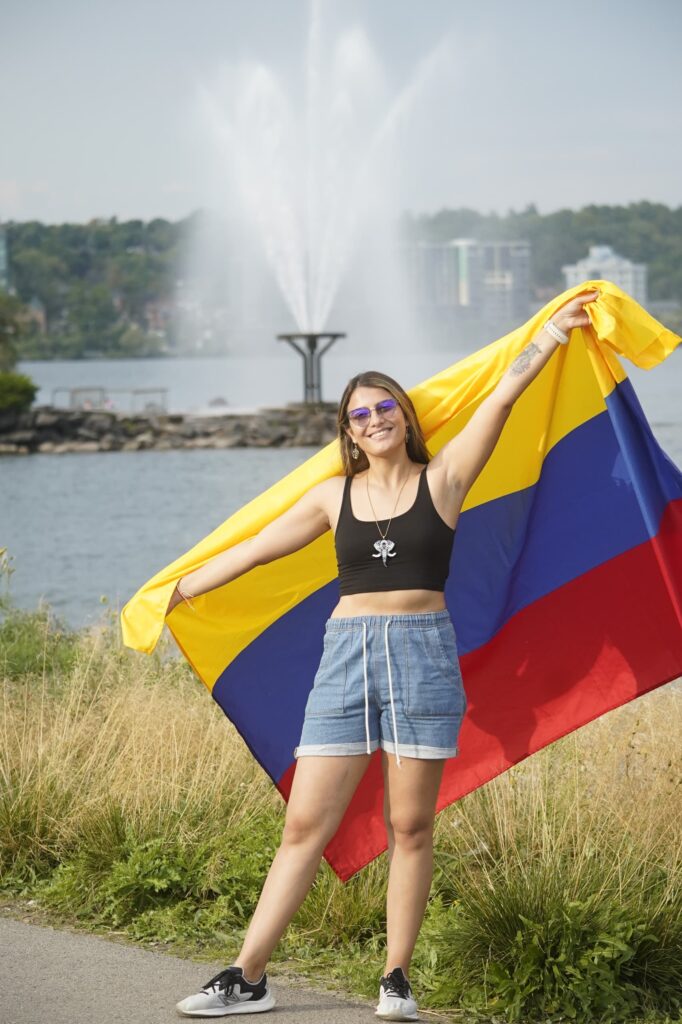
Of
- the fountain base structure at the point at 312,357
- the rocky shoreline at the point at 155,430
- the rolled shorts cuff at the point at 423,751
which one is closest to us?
the rolled shorts cuff at the point at 423,751

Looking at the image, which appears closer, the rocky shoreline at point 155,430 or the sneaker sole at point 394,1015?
the sneaker sole at point 394,1015

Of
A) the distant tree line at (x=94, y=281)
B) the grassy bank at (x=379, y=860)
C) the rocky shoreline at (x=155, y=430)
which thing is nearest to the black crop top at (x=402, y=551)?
the grassy bank at (x=379, y=860)

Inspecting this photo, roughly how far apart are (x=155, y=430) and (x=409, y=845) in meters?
57.3

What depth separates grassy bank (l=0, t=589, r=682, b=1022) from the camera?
16.6 ft

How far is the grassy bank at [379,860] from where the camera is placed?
5.05 metres

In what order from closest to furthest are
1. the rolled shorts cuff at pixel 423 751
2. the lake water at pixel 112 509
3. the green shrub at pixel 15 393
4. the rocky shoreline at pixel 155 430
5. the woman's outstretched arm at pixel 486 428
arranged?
the rolled shorts cuff at pixel 423 751
the woman's outstretched arm at pixel 486 428
the lake water at pixel 112 509
the rocky shoreline at pixel 155 430
the green shrub at pixel 15 393

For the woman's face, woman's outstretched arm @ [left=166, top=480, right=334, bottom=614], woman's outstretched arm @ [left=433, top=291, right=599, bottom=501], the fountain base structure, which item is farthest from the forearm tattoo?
the fountain base structure

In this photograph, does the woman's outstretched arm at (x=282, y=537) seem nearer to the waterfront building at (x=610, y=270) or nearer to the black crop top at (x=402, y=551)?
the black crop top at (x=402, y=551)

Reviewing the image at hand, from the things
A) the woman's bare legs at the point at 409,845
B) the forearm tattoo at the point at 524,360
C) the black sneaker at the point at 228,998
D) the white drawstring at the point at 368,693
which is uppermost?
the forearm tattoo at the point at 524,360

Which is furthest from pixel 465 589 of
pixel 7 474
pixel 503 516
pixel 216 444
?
pixel 216 444

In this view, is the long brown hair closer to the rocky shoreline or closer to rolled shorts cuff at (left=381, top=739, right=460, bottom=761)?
rolled shorts cuff at (left=381, top=739, right=460, bottom=761)

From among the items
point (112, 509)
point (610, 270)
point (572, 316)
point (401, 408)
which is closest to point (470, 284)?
point (610, 270)

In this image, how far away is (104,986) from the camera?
16.9 feet

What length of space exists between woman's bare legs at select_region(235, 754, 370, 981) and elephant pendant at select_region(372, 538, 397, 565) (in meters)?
0.66
